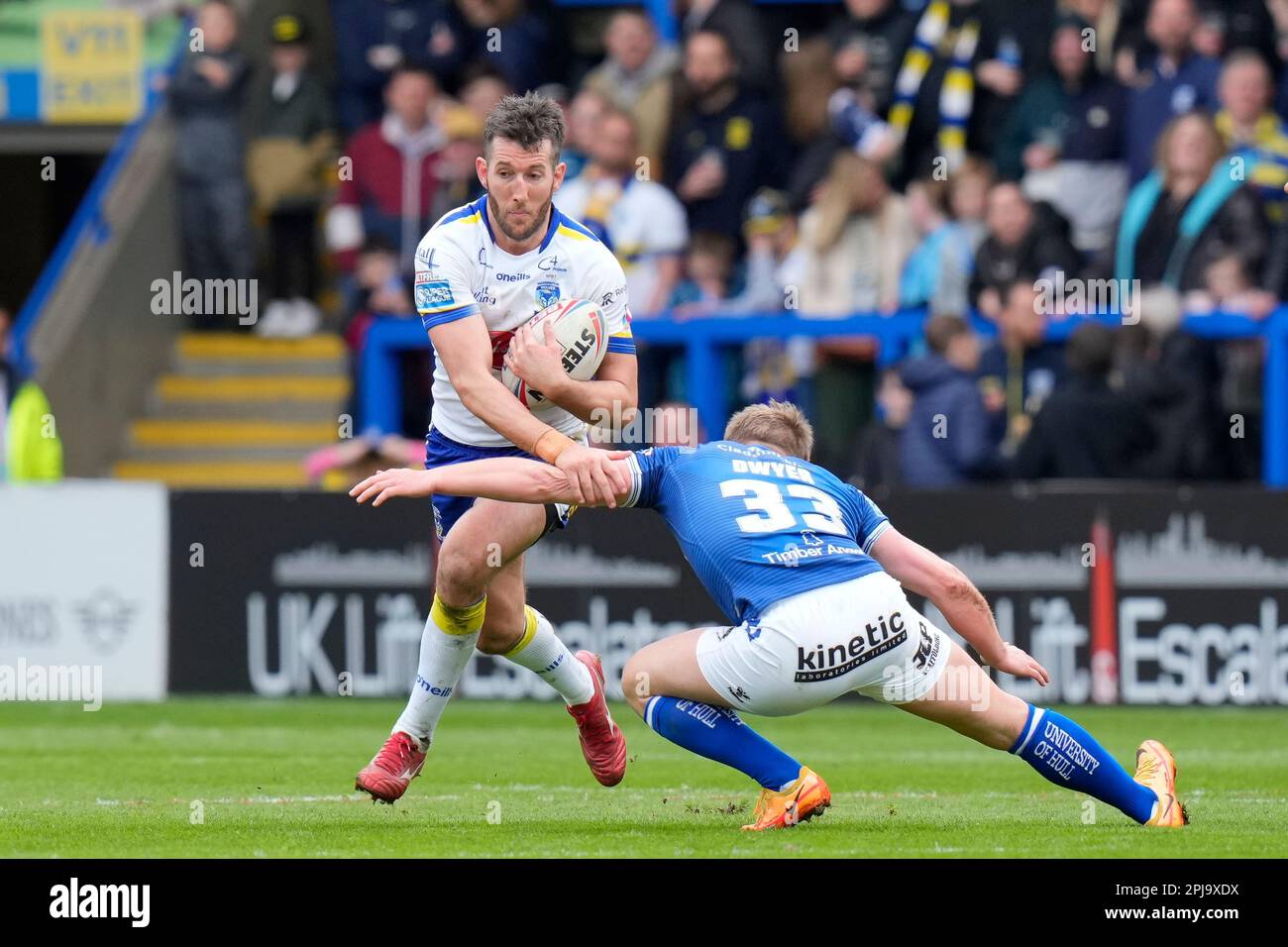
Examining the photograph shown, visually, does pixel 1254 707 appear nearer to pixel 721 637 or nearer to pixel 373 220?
pixel 721 637

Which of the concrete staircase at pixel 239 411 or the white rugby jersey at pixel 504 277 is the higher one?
the white rugby jersey at pixel 504 277

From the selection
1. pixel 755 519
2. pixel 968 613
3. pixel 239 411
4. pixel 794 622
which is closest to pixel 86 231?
pixel 239 411

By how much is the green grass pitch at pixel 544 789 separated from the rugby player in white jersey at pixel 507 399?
→ 1.49 feet

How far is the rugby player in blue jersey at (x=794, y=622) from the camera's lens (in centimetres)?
762

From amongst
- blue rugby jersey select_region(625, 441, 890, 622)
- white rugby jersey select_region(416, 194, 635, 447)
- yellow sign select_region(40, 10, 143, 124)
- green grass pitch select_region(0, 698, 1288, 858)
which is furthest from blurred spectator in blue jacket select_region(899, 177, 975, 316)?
yellow sign select_region(40, 10, 143, 124)

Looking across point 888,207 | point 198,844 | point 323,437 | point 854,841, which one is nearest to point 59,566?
point 323,437

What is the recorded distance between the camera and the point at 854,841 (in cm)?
779

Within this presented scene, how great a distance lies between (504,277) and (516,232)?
18 cm

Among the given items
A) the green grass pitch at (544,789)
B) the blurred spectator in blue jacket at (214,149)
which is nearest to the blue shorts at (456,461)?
the green grass pitch at (544,789)

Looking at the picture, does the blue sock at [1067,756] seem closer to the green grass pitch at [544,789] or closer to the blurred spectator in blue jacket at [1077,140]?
the green grass pitch at [544,789]

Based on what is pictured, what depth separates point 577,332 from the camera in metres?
8.52

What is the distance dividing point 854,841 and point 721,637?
0.81 m

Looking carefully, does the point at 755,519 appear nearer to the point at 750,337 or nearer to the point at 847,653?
the point at 847,653

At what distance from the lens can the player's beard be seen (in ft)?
28.2
